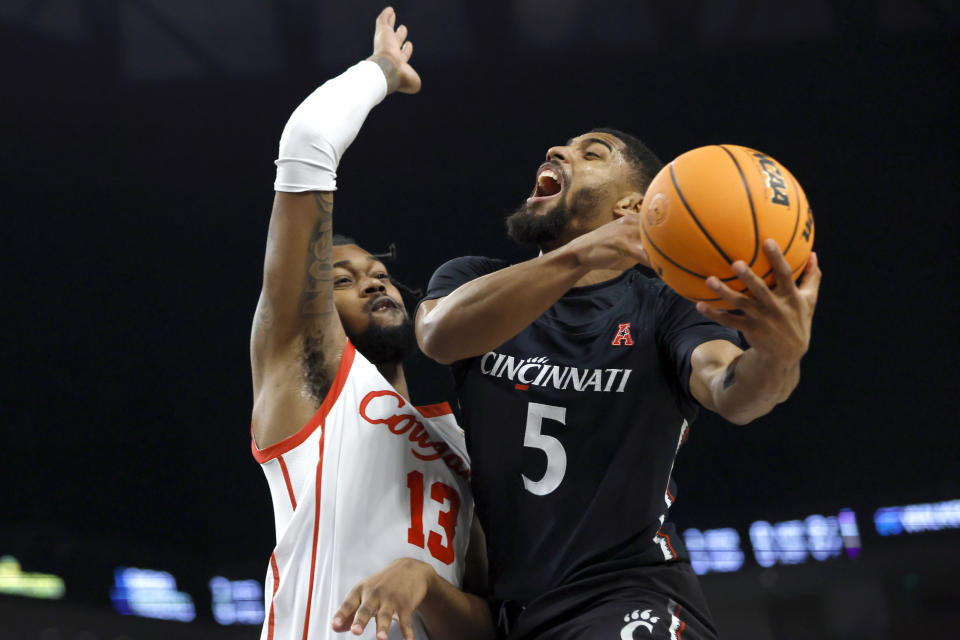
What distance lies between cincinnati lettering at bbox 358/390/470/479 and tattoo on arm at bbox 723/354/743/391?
0.96 m

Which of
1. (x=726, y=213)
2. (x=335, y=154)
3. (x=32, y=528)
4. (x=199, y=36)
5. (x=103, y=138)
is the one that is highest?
(x=199, y=36)

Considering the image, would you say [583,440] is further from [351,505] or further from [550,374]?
[351,505]

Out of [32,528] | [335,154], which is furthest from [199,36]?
[335,154]

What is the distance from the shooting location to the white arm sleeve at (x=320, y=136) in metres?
2.29

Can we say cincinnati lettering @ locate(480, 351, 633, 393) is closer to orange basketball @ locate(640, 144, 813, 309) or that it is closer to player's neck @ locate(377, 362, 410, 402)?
orange basketball @ locate(640, 144, 813, 309)

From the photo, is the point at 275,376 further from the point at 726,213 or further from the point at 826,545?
the point at 826,545

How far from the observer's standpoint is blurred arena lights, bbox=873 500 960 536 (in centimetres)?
801

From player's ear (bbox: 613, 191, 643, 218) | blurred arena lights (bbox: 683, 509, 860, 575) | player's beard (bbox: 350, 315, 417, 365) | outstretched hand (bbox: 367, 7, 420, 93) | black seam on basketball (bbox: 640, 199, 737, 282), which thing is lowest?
black seam on basketball (bbox: 640, 199, 737, 282)

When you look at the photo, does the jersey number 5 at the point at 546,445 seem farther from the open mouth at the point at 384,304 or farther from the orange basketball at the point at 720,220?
the open mouth at the point at 384,304

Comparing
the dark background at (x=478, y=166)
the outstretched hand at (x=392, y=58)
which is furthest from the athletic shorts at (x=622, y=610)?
the dark background at (x=478, y=166)

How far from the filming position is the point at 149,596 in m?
9.91

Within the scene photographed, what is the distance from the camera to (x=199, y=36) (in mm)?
7828

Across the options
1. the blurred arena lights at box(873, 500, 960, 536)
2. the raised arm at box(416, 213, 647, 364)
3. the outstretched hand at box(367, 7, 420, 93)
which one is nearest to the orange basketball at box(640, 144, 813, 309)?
the raised arm at box(416, 213, 647, 364)

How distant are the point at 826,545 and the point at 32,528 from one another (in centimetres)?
811
